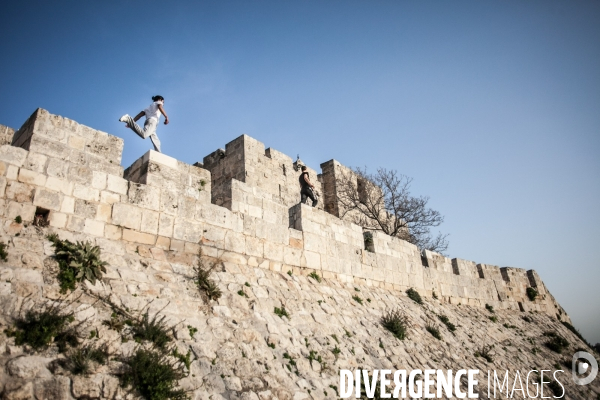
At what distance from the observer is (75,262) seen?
4809 millimetres

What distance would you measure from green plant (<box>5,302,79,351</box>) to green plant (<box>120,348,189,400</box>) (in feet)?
1.97

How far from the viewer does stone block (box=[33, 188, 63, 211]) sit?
17.3 feet

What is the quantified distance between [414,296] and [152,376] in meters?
8.78

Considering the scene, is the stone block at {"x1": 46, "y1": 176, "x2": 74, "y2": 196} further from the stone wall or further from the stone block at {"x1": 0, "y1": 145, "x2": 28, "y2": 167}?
the stone wall

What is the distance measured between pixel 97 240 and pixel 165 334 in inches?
72.4

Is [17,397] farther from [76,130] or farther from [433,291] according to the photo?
[433,291]

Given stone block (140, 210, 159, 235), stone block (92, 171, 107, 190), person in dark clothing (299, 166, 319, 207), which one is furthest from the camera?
person in dark clothing (299, 166, 319, 207)

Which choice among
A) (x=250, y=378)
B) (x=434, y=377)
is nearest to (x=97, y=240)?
(x=250, y=378)

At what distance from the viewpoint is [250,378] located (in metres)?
4.84

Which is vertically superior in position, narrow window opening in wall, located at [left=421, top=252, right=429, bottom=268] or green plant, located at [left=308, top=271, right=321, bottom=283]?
narrow window opening in wall, located at [left=421, top=252, right=429, bottom=268]

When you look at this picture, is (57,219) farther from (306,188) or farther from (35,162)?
(306,188)

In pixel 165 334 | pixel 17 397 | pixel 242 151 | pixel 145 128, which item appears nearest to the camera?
pixel 17 397

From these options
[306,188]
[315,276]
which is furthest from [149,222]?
[306,188]

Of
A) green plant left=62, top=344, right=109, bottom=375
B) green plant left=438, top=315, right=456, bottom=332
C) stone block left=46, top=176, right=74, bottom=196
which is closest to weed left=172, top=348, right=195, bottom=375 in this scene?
green plant left=62, top=344, right=109, bottom=375
